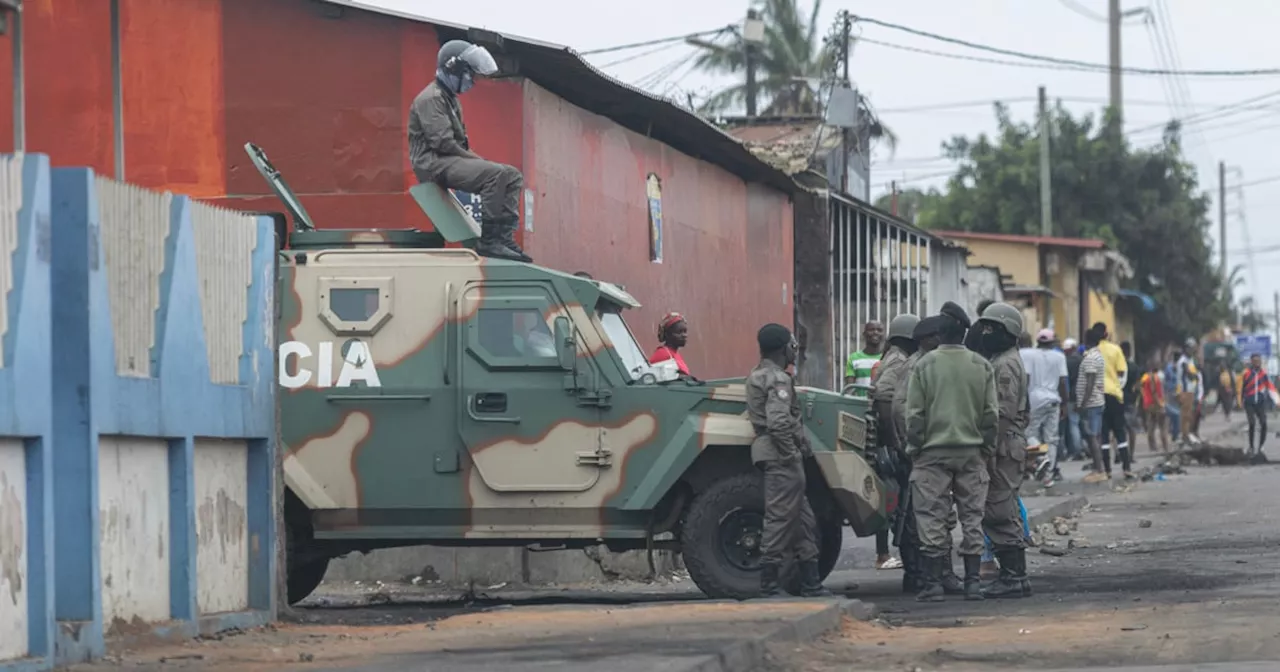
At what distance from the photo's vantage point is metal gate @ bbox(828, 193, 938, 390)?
965 inches

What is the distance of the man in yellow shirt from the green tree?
31.4 meters

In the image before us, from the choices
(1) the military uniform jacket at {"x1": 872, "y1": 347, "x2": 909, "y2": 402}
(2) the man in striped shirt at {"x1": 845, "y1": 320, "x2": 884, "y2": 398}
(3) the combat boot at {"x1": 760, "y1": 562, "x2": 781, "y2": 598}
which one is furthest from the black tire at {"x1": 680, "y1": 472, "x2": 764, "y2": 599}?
(2) the man in striped shirt at {"x1": 845, "y1": 320, "x2": 884, "y2": 398}

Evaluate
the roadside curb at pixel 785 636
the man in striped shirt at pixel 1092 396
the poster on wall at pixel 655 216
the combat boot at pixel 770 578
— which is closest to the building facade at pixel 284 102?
the poster on wall at pixel 655 216

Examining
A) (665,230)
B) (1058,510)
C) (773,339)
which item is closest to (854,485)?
(773,339)

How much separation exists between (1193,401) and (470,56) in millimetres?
24989

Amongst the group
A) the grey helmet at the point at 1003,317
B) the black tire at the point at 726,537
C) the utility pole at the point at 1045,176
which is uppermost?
the utility pole at the point at 1045,176

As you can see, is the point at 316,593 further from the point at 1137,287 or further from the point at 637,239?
the point at 1137,287

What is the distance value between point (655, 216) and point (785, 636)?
8727 mm

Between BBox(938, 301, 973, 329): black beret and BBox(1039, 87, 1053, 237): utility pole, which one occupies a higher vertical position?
BBox(1039, 87, 1053, 237): utility pole

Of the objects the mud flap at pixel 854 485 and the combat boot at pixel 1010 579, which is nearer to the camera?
the mud flap at pixel 854 485

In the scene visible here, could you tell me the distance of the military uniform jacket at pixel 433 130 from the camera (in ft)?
38.2

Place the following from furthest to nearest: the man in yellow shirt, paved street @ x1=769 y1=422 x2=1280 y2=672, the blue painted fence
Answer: the man in yellow shirt
paved street @ x1=769 y1=422 x2=1280 y2=672
the blue painted fence

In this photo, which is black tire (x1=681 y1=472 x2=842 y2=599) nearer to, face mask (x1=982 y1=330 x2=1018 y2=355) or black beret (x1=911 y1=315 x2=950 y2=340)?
black beret (x1=911 y1=315 x2=950 y2=340)

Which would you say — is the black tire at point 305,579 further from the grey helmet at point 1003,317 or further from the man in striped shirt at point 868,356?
the man in striped shirt at point 868,356
